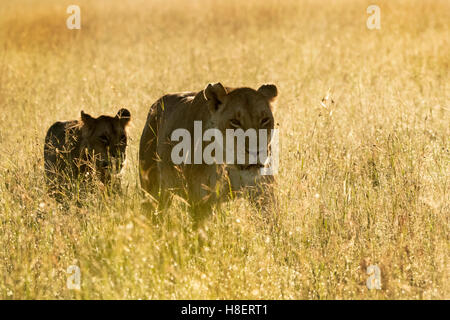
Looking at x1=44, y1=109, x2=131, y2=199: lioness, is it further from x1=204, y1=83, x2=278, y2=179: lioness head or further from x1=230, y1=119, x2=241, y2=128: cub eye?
x1=230, y1=119, x2=241, y2=128: cub eye

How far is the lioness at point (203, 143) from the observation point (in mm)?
5039

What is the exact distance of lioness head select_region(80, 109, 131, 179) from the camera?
731cm

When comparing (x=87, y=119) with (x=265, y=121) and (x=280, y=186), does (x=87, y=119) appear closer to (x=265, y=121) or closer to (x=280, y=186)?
(x=280, y=186)

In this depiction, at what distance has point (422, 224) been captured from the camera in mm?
5281

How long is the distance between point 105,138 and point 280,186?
2355 mm

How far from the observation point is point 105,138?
739 cm

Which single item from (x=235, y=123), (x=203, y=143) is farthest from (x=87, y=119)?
(x=235, y=123)

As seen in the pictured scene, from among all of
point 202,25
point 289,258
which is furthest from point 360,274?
point 202,25

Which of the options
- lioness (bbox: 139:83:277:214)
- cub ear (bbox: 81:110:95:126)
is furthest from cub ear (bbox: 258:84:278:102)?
cub ear (bbox: 81:110:95:126)

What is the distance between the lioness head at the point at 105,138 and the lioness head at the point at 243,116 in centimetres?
219

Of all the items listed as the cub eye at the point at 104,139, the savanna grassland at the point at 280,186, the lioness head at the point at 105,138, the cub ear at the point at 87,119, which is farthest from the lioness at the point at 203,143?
the cub ear at the point at 87,119
